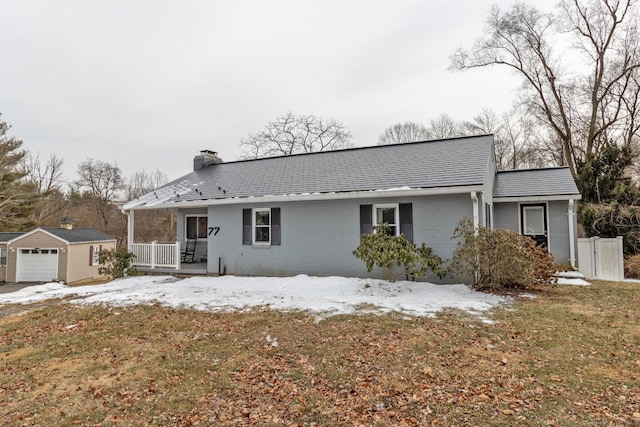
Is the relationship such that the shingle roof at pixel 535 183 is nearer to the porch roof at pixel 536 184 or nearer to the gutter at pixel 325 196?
the porch roof at pixel 536 184

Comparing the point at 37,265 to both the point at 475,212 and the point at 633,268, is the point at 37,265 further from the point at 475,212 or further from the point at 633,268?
the point at 633,268

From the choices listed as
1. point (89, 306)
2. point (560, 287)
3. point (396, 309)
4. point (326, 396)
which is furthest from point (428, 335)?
point (89, 306)

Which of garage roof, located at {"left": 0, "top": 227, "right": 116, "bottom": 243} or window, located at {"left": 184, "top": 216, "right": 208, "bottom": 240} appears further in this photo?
garage roof, located at {"left": 0, "top": 227, "right": 116, "bottom": 243}

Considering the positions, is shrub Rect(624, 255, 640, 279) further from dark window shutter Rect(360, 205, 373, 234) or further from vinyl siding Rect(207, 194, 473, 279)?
dark window shutter Rect(360, 205, 373, 234)

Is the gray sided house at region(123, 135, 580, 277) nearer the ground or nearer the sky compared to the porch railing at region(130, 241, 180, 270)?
nearer the sky

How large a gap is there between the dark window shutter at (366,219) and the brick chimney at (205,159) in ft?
32.3

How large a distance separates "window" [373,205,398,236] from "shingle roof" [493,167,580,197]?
4.92 meters

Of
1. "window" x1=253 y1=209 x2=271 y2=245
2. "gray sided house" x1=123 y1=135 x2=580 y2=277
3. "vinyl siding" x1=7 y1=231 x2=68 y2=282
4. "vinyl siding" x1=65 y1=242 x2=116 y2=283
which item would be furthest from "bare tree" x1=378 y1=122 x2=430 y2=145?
"vinyl siding" x1=7 y1=231 x2=68 y2=282

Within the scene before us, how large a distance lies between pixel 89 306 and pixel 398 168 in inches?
365

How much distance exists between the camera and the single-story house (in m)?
23.0

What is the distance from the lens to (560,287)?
911 centimetres

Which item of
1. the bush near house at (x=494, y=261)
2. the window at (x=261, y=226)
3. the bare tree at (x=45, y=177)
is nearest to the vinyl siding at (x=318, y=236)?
the window at (x=261, y=226)

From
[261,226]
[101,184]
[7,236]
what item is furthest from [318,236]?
[101,184]

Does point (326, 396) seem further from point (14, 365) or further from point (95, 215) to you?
point (95, 215)
